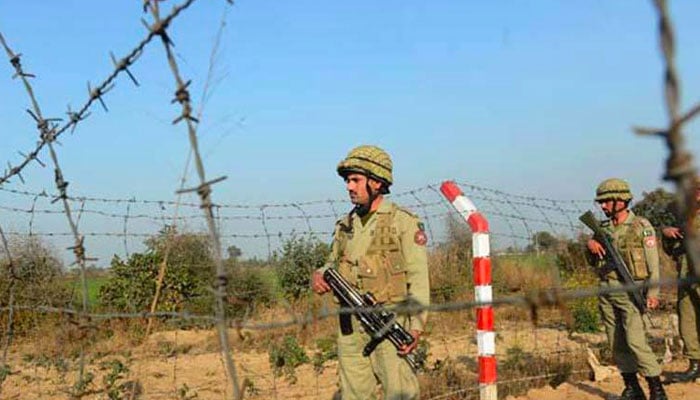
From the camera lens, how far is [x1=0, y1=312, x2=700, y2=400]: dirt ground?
6180mm

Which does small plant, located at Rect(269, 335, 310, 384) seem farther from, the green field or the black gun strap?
the black gun strap

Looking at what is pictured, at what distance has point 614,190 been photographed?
5352 millimetres

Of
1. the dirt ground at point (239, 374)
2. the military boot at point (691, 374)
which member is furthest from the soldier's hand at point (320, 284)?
the military boot at point (691, 374)

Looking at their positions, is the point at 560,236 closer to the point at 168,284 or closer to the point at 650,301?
the point at 650,301

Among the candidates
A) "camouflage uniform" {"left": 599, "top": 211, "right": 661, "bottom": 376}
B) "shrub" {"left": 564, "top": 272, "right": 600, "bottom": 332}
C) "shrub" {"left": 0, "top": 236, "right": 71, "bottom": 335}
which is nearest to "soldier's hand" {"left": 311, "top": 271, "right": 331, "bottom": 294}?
"camouflage uniform" {"left": 599, "top": 211, "right": 661, "bottom": 376}

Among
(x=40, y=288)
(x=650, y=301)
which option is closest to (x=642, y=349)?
(x=650, y=301)

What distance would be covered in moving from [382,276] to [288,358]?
13.3 ft

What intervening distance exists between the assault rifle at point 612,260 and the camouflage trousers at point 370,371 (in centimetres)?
224

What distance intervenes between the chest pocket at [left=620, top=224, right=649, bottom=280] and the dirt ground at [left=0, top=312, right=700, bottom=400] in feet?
3.71

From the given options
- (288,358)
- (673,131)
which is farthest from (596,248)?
(673,131)

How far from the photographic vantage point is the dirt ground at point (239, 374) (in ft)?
20.3

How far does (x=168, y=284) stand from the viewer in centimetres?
823

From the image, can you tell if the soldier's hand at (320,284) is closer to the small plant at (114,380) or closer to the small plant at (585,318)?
the small plant at (114,380)

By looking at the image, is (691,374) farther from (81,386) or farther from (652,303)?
(81,386)
